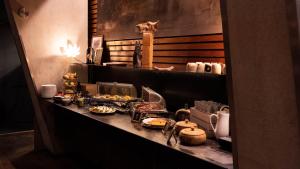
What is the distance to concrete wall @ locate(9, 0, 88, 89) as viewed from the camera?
18.5 feet

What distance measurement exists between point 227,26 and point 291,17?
0.43 meters

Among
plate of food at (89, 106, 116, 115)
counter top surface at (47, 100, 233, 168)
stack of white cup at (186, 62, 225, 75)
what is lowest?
counter top surface at (47, 100, 233, 168)

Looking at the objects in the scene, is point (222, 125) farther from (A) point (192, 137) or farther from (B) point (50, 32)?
(B) point (50, 32)

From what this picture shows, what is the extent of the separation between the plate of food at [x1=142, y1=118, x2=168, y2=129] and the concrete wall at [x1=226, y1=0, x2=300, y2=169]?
5.16 ft

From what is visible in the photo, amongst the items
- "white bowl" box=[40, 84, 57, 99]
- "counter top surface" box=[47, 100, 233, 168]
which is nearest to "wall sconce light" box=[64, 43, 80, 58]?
"white bowl" box=[40, 84, 57, 99]

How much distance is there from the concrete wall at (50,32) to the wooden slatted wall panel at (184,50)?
118cm

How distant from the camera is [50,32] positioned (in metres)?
5.91

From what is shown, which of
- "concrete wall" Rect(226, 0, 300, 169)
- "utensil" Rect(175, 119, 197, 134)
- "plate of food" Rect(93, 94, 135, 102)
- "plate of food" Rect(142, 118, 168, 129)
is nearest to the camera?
"concrete wall" Rect(226, 0, 300, 169)

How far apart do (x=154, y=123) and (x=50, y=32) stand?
3.57 meters

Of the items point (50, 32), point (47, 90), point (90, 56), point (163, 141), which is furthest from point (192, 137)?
point (50, 32)

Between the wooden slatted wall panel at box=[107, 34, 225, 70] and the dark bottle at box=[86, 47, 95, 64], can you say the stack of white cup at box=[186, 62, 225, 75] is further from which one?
the dark bottle at box=[86, 47, 95, 64]

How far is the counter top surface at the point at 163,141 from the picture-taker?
2375mm

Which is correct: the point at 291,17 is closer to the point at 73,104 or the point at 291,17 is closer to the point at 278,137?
the point at 278,137

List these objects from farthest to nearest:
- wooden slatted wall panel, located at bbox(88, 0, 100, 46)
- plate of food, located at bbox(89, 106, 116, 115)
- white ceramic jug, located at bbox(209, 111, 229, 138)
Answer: wooden slatted wall panel, located at bbox(88, 0, 100, 46), plate of food, located at bbox(89, 106, 116, 115), white ceramic jug, located at bbox(209, 111, 229, 138)
